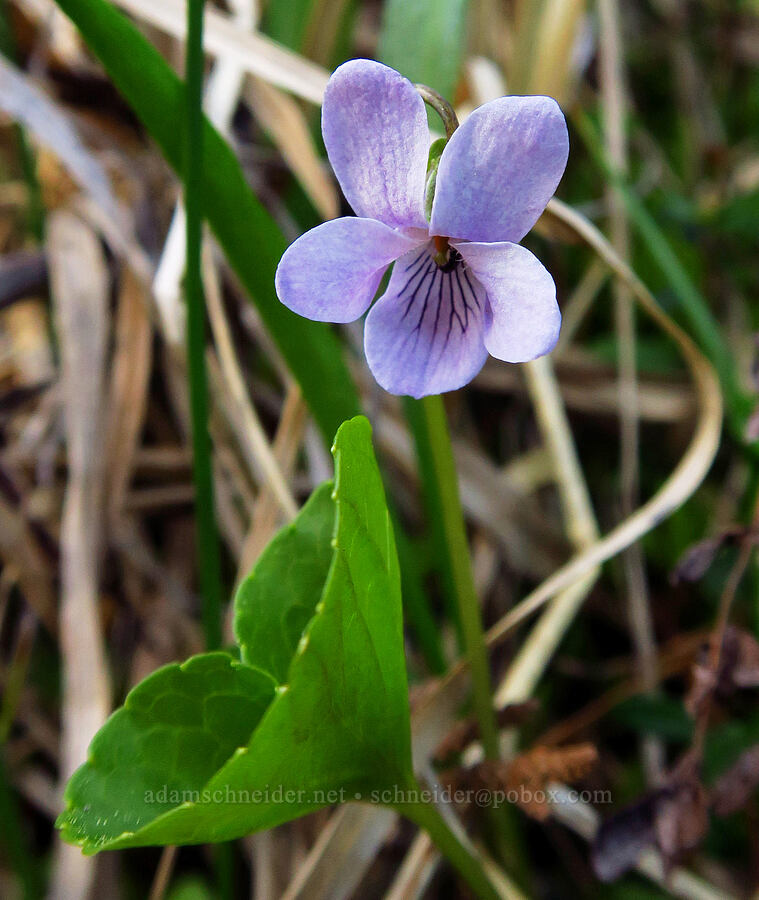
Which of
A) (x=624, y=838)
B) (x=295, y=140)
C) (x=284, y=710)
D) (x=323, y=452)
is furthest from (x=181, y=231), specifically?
(x=624, y=838)

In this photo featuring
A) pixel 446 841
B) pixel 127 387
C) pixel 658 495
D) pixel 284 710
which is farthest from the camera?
pixel 127 387

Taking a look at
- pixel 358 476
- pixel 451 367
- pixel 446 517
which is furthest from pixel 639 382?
pixel 358 476

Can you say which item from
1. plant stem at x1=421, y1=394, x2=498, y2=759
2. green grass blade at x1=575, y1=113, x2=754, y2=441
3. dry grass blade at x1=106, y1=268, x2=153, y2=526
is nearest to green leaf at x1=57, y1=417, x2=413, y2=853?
plant stem at x1=421, y1=394, x2=498, y2=759

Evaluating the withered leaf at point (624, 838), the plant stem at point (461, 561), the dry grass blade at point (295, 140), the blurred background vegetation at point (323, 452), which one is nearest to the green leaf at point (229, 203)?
the blurred background vegetation at point (323, 452)

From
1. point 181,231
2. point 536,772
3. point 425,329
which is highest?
point 425,329

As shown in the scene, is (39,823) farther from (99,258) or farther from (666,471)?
(666,471)

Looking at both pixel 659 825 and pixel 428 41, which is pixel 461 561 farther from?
pixel 428 41
